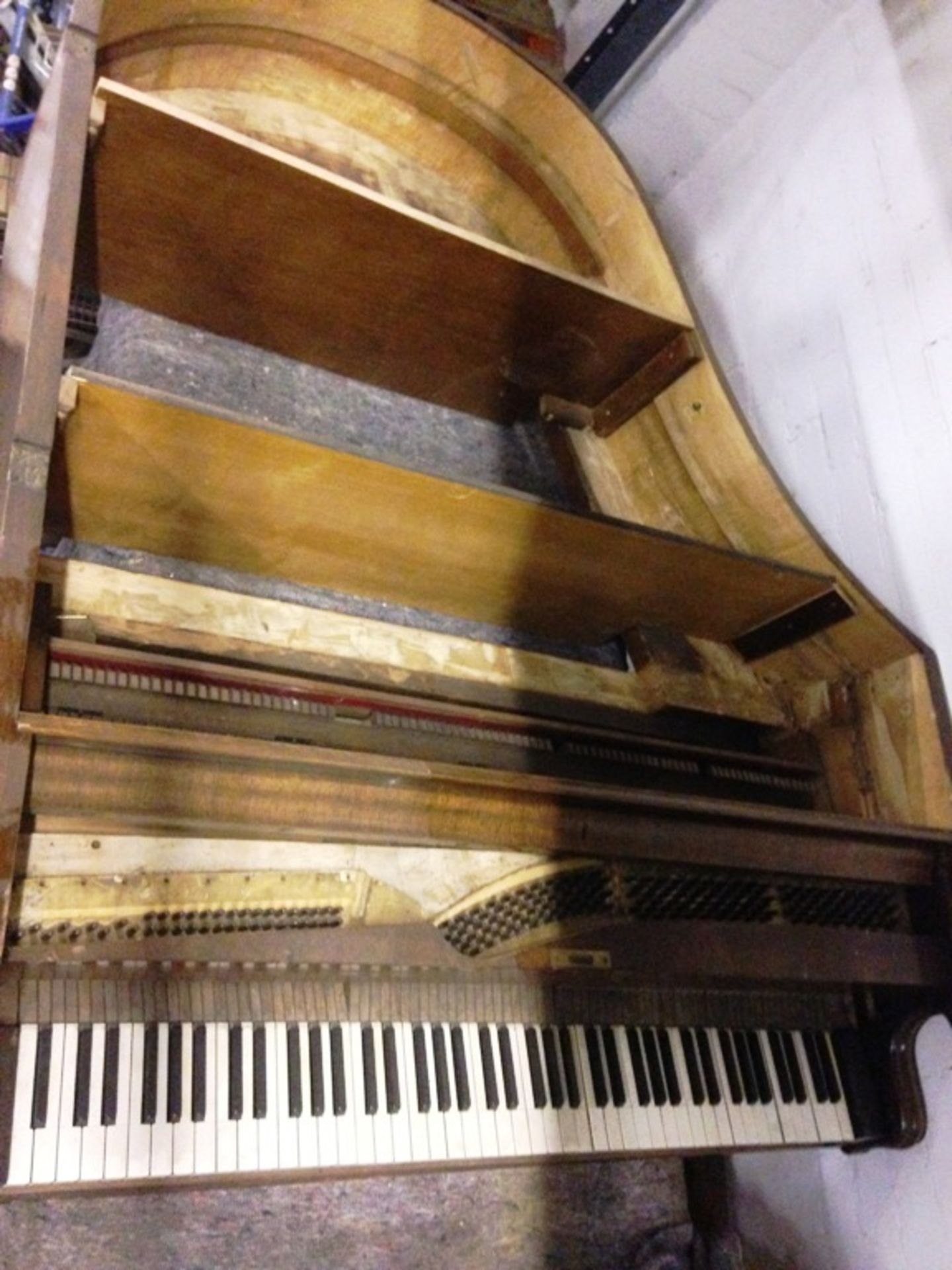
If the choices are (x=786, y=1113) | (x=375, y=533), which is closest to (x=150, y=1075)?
(x=375, y=533)

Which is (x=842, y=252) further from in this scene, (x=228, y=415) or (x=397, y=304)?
(x=228, y=415)

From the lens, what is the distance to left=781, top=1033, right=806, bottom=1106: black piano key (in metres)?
1.63

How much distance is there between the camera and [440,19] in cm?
202

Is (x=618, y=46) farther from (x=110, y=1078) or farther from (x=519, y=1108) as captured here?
(x=110, y=1078)

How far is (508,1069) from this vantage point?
1421 millimetres

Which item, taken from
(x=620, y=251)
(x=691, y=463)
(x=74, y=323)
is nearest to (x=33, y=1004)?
(x=74, y=323)

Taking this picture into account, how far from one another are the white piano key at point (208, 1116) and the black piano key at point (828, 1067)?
3.33ft

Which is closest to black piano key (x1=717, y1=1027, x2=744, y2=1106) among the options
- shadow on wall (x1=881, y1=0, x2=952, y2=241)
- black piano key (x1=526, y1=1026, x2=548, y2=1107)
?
black piano key (x1=526, y1=1026, x2=548, y2=1107)

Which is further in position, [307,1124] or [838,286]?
[838,286]

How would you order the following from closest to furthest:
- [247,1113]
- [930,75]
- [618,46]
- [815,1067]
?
[247,1113] → [815,1067] → [930,75] → [618,46]

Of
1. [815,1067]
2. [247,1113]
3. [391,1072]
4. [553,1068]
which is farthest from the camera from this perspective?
[815,1067]

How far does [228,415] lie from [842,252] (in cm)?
153

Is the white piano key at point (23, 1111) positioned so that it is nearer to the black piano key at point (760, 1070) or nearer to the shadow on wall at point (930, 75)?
the black piano key at point (760, 1070)

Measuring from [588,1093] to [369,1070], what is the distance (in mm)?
349
